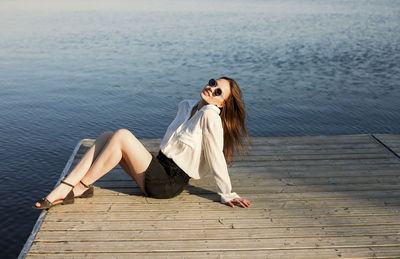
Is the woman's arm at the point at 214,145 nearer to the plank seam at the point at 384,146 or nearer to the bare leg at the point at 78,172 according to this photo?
the bare leg at the point at 78,172

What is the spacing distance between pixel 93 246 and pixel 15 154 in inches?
171

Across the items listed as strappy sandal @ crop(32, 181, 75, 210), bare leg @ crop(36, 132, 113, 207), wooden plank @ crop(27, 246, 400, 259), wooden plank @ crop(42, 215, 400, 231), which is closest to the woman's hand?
wooden plank @ crop(42, 215, 400, 231)

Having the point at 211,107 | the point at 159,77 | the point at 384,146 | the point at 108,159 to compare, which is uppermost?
the point at 211,107

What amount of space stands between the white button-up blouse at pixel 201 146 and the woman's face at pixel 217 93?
0.27 feet

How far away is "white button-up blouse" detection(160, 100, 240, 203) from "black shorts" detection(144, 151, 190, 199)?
7 centimetres

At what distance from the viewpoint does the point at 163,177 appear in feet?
13.1

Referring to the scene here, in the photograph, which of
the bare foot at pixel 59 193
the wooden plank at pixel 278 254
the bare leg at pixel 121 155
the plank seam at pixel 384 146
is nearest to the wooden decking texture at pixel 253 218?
the wooden plank at pixel 278 254

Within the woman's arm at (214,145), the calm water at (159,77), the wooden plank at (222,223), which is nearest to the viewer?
the wooden plank at (222,223)

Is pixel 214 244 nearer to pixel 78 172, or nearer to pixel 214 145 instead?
pixel 214 145

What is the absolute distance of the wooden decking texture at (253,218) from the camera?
3.38m

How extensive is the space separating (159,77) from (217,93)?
7982 millimetres

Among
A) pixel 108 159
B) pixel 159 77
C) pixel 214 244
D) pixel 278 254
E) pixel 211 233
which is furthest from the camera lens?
pixel 159 77

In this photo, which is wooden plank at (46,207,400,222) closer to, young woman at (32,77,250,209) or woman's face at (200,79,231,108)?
young woman at (32,77,250,209)

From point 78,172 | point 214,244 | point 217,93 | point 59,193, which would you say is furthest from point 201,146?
point 59,193
